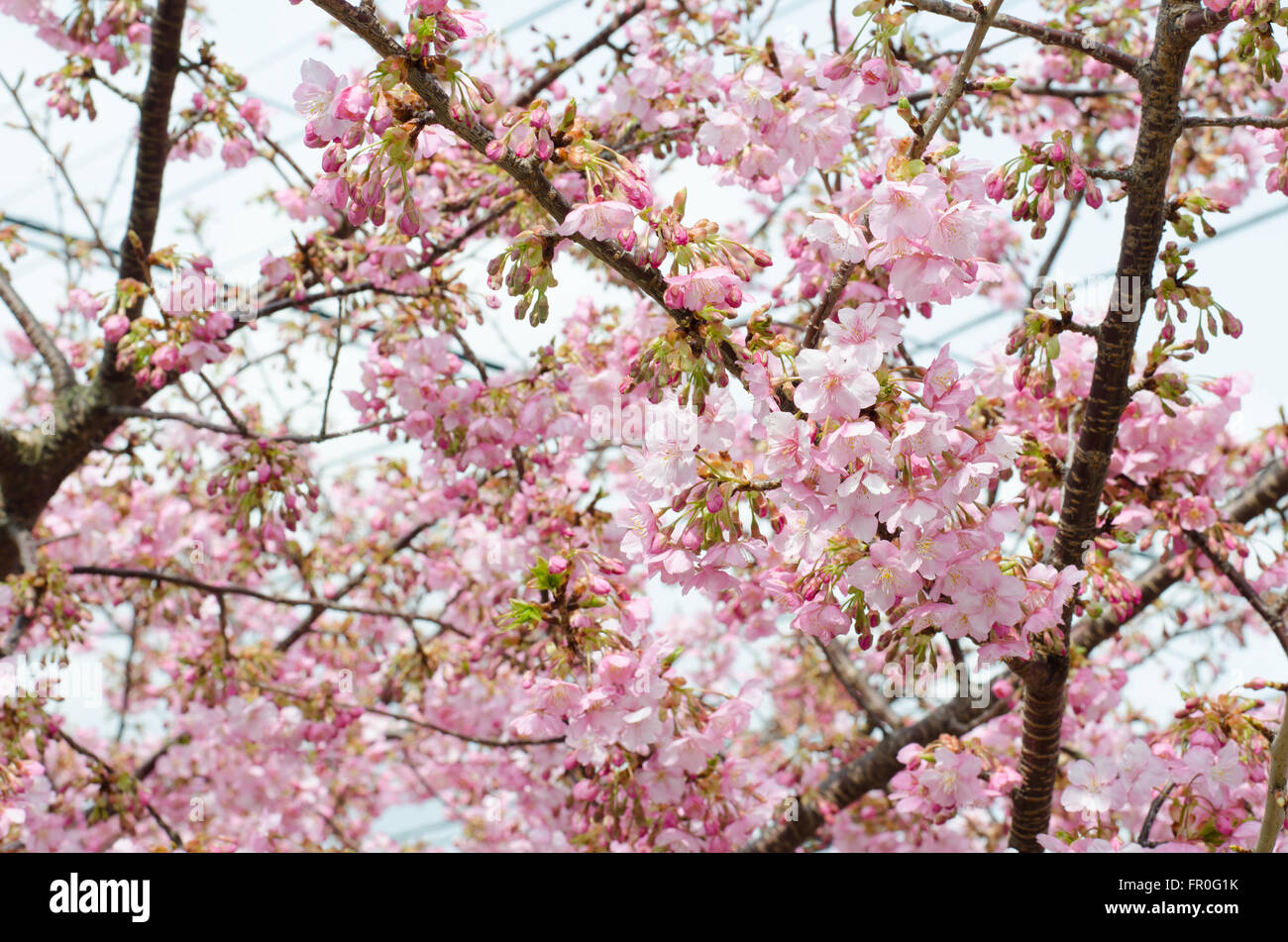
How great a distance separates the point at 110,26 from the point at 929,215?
10.2 ft

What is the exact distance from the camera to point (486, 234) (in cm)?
354

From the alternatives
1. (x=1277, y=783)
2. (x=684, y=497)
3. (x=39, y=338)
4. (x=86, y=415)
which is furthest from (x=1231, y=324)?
(x=39, y=338)

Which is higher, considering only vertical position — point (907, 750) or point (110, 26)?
point (110, 26)

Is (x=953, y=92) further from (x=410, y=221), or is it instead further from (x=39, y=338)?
(x=39, y=338)

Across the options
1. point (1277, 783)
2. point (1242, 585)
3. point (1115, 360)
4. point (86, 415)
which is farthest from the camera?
point (86, 415)

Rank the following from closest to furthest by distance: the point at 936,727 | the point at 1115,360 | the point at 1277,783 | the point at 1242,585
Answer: the point at 1277,783
the point at 1115,360
the point at 1242,585
the point at 936,727

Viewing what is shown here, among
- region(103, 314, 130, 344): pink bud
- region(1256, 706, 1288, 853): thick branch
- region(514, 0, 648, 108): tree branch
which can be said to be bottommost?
region(1256, 706, 1288, 853): thick branch

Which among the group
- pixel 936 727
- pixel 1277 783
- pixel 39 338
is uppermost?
pixel 39 338

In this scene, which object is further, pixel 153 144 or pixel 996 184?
pixel 153 144

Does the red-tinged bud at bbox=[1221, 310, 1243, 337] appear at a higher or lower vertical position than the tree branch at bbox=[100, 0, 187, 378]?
lower

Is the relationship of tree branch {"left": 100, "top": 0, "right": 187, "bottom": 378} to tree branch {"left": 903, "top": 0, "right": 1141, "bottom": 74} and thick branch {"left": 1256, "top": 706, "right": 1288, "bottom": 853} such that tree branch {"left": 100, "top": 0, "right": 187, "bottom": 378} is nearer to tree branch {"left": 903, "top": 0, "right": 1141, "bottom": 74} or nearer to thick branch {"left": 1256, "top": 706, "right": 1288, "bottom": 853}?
tree branch {"left": 903, "top": 0, "right": 1141, "bottom": 74}

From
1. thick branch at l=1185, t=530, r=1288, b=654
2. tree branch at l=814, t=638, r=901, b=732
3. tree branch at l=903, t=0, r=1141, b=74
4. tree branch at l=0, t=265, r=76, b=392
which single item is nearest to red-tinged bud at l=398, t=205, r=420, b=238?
tree branch at l=903, t=0, r=1141, b=74
